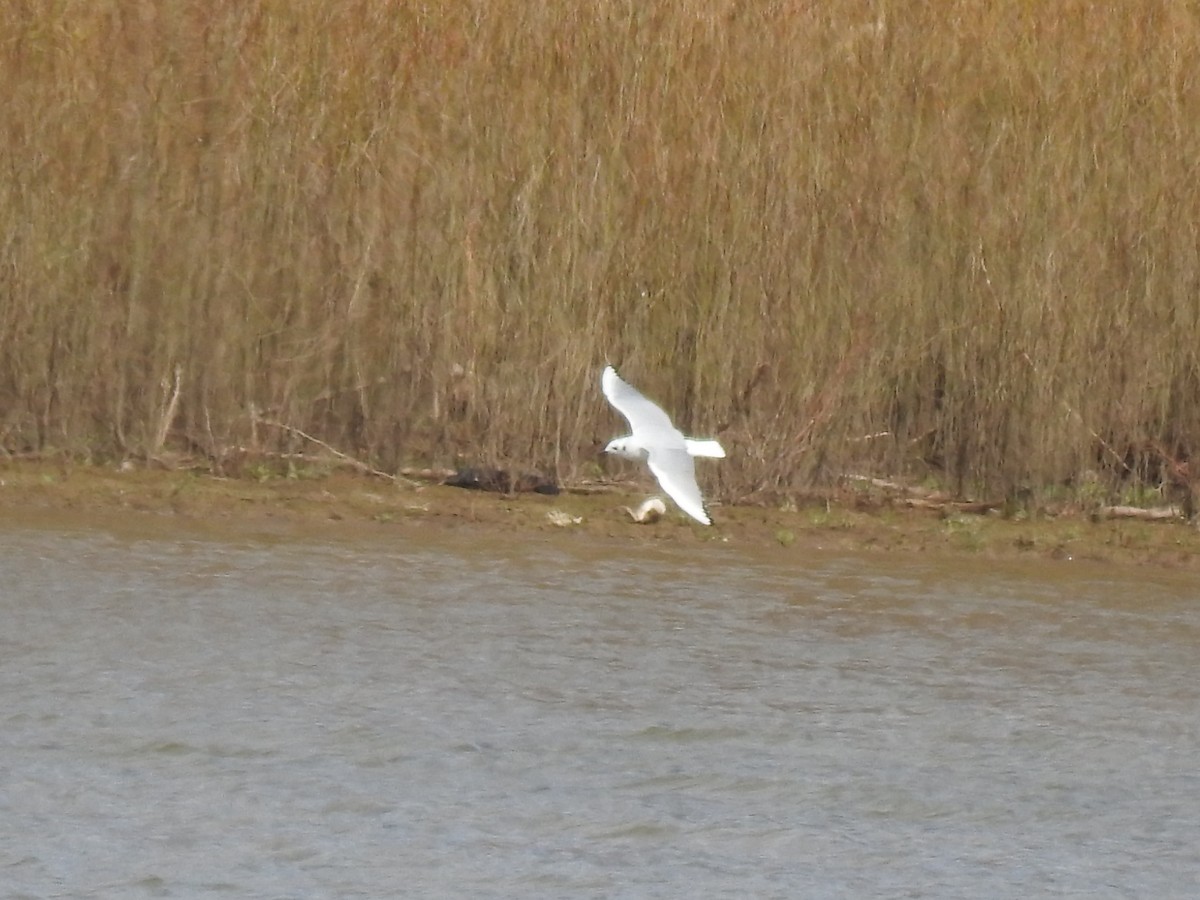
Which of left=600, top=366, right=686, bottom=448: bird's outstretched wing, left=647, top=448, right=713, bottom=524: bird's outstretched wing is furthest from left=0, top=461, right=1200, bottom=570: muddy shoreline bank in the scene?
left=647, top=448, right=713, bottom=524: bird's outstretched wing

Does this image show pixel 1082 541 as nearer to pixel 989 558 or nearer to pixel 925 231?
pixel 989 558

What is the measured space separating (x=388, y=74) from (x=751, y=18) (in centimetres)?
154

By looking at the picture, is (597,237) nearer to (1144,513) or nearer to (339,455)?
(339,455)

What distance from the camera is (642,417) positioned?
801 centimetres

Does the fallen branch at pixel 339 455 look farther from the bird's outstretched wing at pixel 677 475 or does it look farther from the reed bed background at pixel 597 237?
the bird's outstretched wing at pixel 677 475

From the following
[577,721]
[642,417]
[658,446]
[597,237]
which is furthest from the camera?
[597,237]

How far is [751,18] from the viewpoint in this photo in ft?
33.4

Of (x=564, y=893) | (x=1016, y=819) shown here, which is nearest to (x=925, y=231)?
(x=1016, y=819)

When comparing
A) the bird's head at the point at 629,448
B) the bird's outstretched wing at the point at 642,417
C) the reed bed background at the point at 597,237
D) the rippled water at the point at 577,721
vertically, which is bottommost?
the rippled water at the point at 577,721

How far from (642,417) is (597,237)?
2.01 metres

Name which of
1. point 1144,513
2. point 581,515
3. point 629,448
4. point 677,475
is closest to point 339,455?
point 581,515

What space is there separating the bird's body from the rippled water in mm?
482

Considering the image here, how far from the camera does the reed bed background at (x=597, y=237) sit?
9.77 metres

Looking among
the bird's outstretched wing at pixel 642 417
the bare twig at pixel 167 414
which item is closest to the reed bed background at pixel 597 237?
the bare twig at pixel 167 414
